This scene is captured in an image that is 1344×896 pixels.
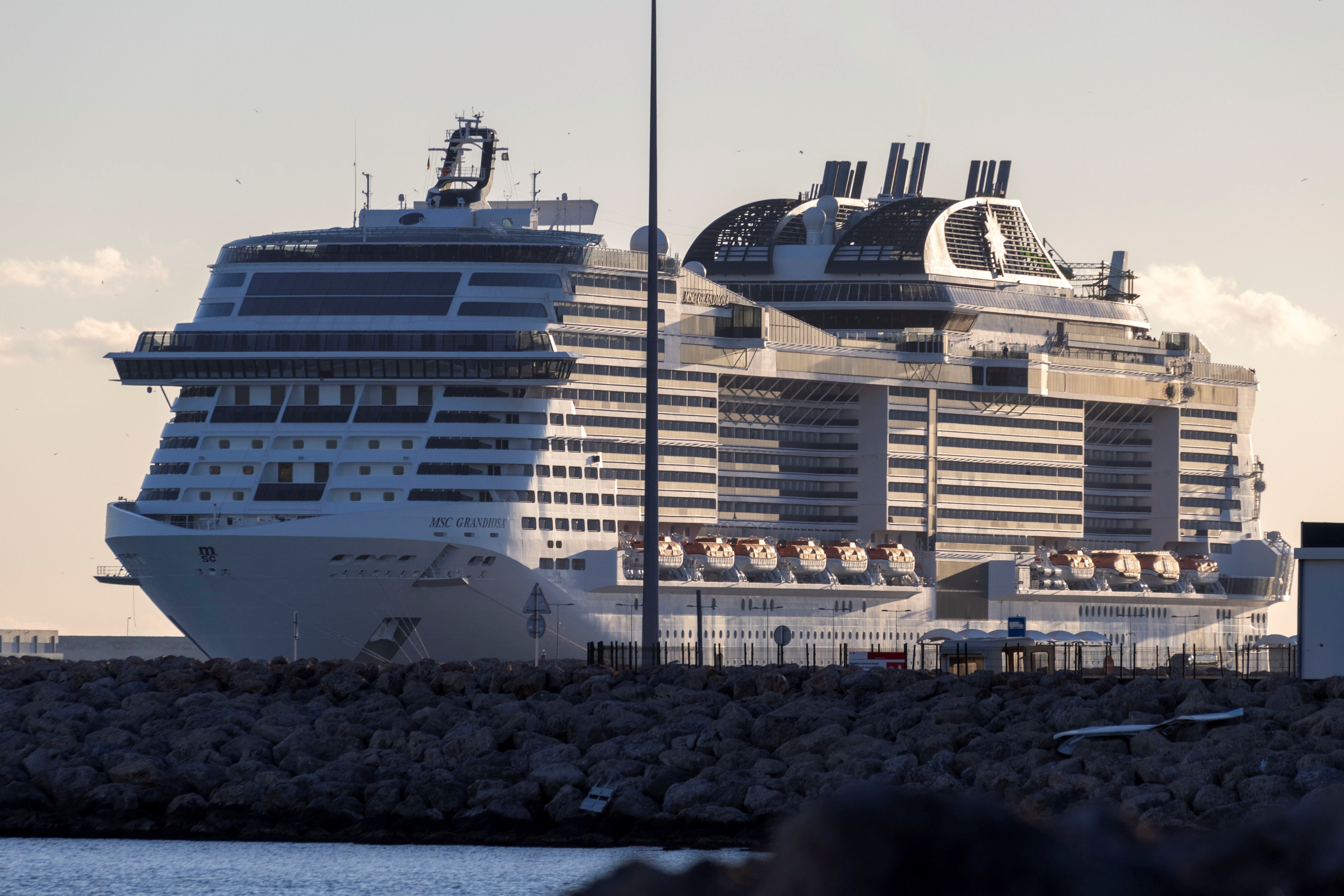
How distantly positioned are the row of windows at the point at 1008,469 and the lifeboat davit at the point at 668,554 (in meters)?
15.7

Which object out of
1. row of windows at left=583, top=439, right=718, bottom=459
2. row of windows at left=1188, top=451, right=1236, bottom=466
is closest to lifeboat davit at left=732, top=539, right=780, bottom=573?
row of windows at left=583, top=439, right=718, bottom=459

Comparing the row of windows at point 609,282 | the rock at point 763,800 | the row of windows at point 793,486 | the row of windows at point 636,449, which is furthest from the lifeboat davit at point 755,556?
the rock at point 763,800

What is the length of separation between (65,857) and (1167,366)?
6735 centimetres

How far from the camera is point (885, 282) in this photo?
79562 mm

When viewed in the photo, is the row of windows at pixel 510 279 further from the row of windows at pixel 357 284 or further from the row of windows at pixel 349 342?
the row of windows at pixel 349 342

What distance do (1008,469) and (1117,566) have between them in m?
5.84

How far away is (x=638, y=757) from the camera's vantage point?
25.1 meters

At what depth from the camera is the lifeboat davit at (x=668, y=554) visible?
63438 millimetres

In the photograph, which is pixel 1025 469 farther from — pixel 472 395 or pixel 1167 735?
pixel 1167 735

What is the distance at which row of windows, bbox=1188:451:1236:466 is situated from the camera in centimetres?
8375

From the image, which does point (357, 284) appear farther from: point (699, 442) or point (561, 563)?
point (699, 442)

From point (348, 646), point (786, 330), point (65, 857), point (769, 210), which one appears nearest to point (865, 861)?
point (65, 857)

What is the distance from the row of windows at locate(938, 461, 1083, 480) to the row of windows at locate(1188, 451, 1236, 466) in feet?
19.0

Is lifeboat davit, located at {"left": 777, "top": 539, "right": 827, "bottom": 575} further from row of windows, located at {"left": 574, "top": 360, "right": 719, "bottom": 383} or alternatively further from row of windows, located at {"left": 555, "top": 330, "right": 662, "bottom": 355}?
row of windows, located at {"left": 555, "top": 330, "right": 662, "bottom": 355}
